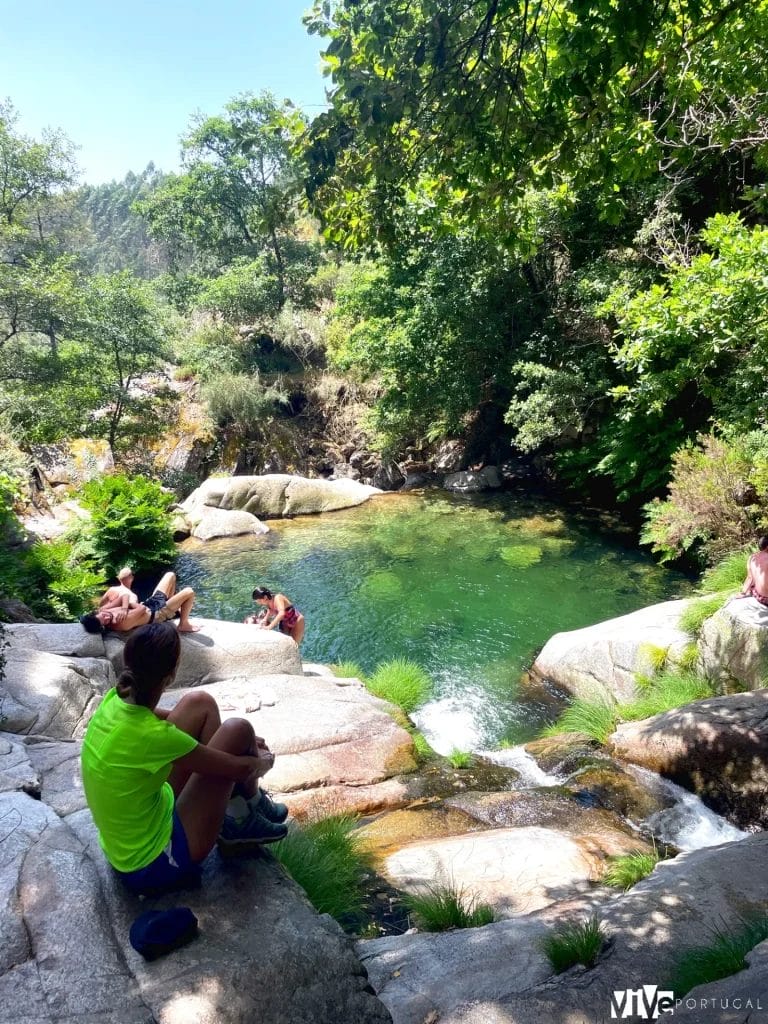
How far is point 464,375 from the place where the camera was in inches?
730

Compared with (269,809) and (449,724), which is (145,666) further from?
(449,724)

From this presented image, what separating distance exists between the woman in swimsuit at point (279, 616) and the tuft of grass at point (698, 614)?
5.41m

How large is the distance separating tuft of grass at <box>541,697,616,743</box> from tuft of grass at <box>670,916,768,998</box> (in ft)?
13.2

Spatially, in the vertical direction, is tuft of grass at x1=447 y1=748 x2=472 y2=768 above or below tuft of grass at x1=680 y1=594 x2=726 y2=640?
below

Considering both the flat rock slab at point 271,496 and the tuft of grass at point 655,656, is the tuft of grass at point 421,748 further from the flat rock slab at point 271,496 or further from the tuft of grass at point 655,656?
the flat rock slab at point 271,496

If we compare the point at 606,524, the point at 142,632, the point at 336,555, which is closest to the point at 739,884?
the point at 142,632

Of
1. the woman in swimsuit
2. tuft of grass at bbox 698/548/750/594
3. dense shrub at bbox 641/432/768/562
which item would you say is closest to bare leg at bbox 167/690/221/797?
the woman in swimsuit

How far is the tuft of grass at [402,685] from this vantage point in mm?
8109

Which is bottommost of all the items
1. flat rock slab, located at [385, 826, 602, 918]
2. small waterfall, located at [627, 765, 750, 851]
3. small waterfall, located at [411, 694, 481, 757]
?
small waterfall, located at [411, 694, 481, 757]

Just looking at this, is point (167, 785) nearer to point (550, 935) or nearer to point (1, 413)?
point (550, 935)

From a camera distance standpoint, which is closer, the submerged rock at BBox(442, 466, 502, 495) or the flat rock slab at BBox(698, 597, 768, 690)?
the flat rock slab at BBox(698, 597, 768, 690)

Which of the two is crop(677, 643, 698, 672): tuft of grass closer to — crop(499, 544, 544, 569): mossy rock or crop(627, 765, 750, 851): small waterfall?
crop(627, 765, 750, 851): small waterfall

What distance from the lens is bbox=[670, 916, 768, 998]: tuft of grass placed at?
2.63 metres

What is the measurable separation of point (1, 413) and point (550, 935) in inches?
681
